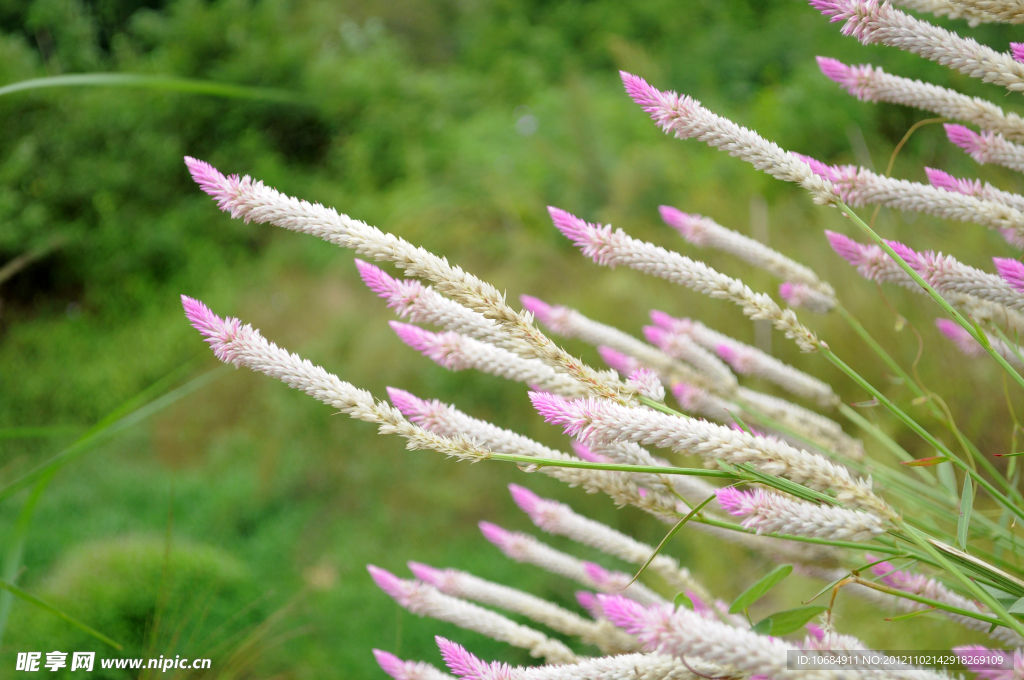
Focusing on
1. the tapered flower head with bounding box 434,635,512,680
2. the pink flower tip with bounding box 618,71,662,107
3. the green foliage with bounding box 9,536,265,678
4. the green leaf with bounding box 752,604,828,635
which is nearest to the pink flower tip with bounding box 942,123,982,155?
the pink flower tip with bounding box 618,71,662,107

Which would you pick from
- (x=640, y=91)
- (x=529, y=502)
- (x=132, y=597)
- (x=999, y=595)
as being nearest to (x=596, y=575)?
(x=529, y=502)

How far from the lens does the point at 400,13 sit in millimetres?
8969

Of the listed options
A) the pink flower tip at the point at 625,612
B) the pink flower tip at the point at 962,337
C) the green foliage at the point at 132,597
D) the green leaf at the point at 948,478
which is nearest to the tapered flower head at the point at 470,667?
the pink flower tip at the point at 625,612

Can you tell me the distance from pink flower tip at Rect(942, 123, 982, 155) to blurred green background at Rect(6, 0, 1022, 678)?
0.16 meters

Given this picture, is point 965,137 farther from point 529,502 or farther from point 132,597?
point 132,597

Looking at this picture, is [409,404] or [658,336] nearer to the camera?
[409,404]

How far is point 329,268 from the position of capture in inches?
172

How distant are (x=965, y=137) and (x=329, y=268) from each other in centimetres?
425

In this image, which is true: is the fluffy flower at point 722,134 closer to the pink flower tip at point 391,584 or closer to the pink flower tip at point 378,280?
the pink flower tip at point 378,280

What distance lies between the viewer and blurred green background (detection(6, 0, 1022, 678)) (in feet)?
4.50

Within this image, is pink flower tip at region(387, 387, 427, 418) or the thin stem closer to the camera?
the thin stem

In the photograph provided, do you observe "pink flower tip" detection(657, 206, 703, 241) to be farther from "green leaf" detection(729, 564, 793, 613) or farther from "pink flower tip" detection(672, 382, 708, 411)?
"green leaf" detection(729, 564, 793, 613)

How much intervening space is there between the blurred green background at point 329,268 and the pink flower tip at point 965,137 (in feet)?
0.52

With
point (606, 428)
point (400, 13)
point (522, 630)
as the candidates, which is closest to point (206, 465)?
point (522, 630)
